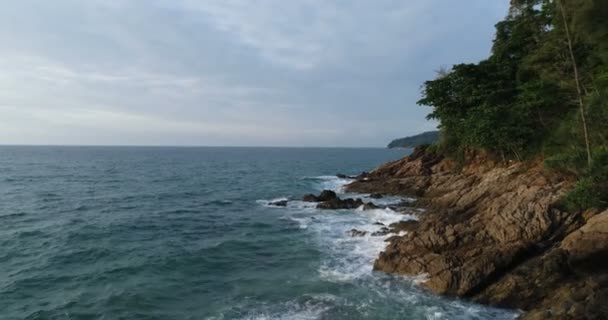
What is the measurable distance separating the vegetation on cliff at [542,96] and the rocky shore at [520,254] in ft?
5.94

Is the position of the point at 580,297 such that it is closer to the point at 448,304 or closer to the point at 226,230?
the point at 448,304

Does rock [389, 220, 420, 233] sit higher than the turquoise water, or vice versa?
rock [389, 220, 420, 233]

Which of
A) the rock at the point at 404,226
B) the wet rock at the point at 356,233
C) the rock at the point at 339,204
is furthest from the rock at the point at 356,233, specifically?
the rock at the point at 339,204

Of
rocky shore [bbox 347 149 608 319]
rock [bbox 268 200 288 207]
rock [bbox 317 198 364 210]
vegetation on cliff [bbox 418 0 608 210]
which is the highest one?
vegetation on cliff [bbox 418 0 608 210]

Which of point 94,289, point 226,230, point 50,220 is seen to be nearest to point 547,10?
point 226,230

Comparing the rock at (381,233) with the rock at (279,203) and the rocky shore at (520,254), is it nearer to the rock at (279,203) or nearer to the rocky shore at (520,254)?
the rocky shore at (520,254)

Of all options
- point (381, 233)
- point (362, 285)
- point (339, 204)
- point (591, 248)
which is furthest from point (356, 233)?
point (591, 248)

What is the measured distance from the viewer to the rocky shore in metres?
14.4

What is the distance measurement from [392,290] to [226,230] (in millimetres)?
16741

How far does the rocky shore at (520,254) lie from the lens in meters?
14.4

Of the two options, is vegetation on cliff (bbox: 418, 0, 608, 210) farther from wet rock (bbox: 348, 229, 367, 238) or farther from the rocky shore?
wet rock (bbox: 348, 229, 367, 238)

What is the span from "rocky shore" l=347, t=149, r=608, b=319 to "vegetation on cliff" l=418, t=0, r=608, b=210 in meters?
1.81

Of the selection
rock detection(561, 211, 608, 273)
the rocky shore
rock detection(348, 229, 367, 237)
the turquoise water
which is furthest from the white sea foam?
rock detection(561, 211, 608, 273)

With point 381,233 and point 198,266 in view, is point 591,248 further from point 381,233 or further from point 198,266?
point 198,266
